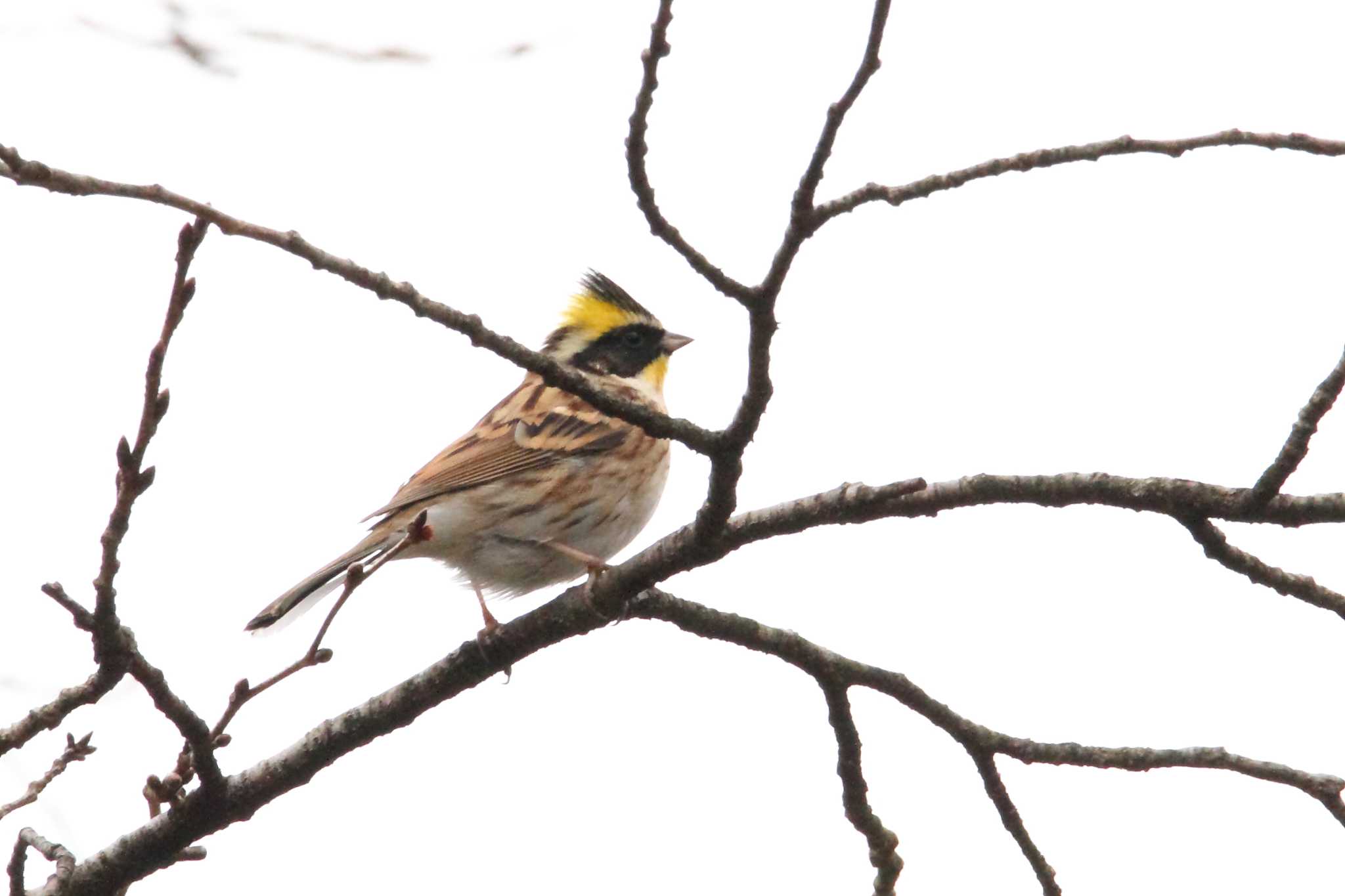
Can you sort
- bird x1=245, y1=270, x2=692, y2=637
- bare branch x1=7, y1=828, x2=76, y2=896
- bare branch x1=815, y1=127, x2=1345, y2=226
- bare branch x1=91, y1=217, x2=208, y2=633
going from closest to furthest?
bare branch x1=91, y1=217, x2=208, y2=633 → bare branch x1=815, y1=127, x2=1345, y2=226 → bare branch x1=7, y1=828, x2=76, y2=896 → bird x1=245, y1=270, x2=692, y2=637

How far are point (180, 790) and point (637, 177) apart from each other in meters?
2.12

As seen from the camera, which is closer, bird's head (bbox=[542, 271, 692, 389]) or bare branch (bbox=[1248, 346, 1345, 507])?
bare branch (bbox=[1248, 346, 1345, 507])

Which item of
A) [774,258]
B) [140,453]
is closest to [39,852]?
[140,453]

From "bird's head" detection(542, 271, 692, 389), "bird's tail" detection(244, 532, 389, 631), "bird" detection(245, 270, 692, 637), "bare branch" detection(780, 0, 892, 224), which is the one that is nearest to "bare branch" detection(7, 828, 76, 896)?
"bird's tail" detection(244, 532, 389, 631)

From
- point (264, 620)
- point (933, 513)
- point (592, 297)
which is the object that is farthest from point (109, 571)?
point (592, 297)

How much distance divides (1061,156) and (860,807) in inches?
79.3

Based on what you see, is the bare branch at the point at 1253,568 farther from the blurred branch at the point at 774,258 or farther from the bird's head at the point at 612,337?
the bird's head at the point at 612,337

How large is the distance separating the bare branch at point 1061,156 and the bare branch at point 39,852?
7.95 feet

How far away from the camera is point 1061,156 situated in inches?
125

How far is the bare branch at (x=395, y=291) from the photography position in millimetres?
2750

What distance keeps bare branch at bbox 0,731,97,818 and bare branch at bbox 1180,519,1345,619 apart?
2.99 metres

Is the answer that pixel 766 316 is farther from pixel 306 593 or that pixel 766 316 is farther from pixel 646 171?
pixel 306 593

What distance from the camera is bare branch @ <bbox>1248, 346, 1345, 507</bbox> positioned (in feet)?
10.2

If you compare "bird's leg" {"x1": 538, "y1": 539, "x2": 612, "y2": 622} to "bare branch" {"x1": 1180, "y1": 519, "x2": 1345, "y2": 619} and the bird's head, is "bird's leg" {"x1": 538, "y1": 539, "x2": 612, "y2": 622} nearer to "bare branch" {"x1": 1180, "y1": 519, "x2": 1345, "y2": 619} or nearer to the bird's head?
the bird's head
